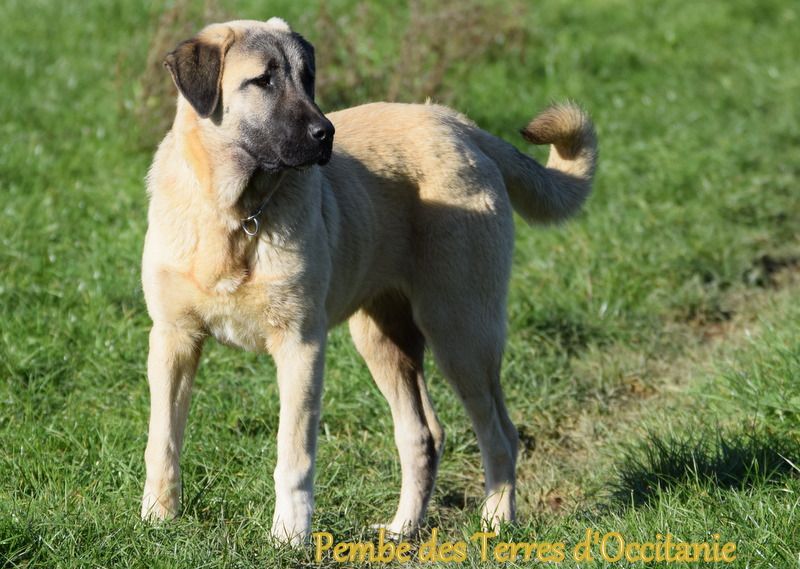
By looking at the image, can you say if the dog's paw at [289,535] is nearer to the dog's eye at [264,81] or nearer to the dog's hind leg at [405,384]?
the dog's hind leg at [405,384]

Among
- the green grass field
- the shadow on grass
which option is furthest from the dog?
the shadow on grass

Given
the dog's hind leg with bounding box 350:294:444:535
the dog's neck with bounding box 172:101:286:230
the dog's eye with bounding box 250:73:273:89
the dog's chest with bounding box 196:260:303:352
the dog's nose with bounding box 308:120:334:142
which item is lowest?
the dog's hind leg with bounding box 350:294:444:535

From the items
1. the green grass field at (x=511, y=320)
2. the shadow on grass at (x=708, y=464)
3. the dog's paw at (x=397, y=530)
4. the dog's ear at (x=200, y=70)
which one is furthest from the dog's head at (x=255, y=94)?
the shadow on grass at (x=708, y=464)

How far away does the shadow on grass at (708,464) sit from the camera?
14.9ft

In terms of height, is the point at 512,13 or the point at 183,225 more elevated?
the point at 183,225

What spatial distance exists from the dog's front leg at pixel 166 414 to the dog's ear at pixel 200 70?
835mm

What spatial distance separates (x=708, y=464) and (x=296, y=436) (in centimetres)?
173

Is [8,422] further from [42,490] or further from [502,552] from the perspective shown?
[502,552]

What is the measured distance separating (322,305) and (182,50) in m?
1.06

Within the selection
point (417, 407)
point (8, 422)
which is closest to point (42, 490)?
point (8, 422)

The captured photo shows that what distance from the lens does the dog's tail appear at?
5129mm

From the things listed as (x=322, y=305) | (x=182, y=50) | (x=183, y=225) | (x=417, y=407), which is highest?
(x=182, y=50)

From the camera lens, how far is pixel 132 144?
8047mm

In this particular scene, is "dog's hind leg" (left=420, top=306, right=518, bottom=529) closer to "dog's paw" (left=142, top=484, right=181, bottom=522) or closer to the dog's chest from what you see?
the dog's chest
